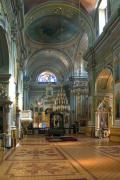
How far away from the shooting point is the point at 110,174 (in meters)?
8.96

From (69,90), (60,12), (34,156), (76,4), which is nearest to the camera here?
(34,156)

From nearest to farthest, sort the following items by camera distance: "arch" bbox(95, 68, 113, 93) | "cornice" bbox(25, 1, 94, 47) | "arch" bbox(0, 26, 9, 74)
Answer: "arch" bbox(0, 26, 9, 74) → "arch" bbox(95, 68, 113, 93) → "cornice" bbox(25, 1, 94, 47)

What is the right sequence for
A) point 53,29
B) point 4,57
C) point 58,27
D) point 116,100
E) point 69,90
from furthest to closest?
point 69,90 < point 53,29 < point 58,27 < point 116,100 < point 4,57

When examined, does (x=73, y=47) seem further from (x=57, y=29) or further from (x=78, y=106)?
(x=78, y=106)

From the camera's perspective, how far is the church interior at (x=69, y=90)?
11.4 meters

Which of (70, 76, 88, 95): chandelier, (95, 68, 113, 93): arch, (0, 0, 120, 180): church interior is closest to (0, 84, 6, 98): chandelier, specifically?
(0, 0, 120, 180): church interior

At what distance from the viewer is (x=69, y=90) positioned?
1967 inches

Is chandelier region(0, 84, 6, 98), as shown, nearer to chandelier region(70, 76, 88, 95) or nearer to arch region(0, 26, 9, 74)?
arch region(0, 26, 9, 74)

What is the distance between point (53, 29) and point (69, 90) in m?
11.1

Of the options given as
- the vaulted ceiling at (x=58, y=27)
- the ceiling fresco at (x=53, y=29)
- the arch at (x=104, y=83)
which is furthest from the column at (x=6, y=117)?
the ceiling fresco at (x=53, y=29)

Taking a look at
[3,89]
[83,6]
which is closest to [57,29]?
[83,6]

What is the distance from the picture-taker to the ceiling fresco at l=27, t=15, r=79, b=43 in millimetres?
38312

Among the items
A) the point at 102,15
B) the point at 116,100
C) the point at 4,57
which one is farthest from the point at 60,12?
the point at 4,57

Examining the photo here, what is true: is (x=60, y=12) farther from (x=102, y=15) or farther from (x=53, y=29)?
(x=102, y=15)
